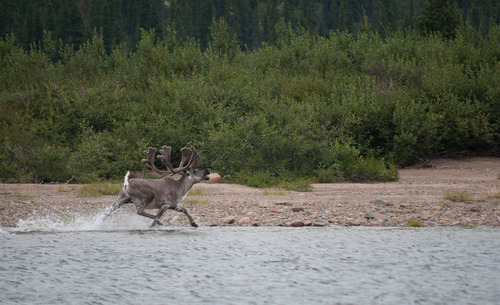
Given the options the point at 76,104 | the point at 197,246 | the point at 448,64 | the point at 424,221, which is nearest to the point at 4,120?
the point at 76,104

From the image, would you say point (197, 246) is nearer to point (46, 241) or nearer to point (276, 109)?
point (46, 241)

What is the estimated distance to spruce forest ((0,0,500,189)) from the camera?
22016 mm

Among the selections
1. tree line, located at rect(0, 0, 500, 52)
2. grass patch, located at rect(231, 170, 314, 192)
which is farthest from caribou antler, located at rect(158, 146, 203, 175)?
tree line, located at rect(0, 0, 500, 52)

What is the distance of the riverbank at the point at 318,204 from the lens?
1412 centimetres

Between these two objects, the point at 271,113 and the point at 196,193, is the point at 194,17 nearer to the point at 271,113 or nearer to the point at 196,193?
the point at 271,113

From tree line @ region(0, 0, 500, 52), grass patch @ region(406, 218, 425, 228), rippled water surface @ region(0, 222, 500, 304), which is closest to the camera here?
rippled water surface @ region(0, 222, 500, 304)

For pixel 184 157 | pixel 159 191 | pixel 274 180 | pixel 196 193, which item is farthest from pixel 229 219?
pixel 274 180

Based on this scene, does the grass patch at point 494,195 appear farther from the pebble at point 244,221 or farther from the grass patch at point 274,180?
the pebble at point 244,221

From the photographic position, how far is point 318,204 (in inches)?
642

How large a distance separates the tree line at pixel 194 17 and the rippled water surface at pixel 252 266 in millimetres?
69466

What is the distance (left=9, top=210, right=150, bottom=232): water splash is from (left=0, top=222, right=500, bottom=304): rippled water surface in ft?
1.12

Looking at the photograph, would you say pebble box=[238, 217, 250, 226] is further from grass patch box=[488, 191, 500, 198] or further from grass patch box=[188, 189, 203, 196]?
grass patch box=[488, 191, 500, 198]

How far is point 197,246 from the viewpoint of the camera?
11133 mm

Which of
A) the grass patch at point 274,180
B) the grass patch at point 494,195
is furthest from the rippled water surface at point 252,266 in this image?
the grass patch at point 274,180
